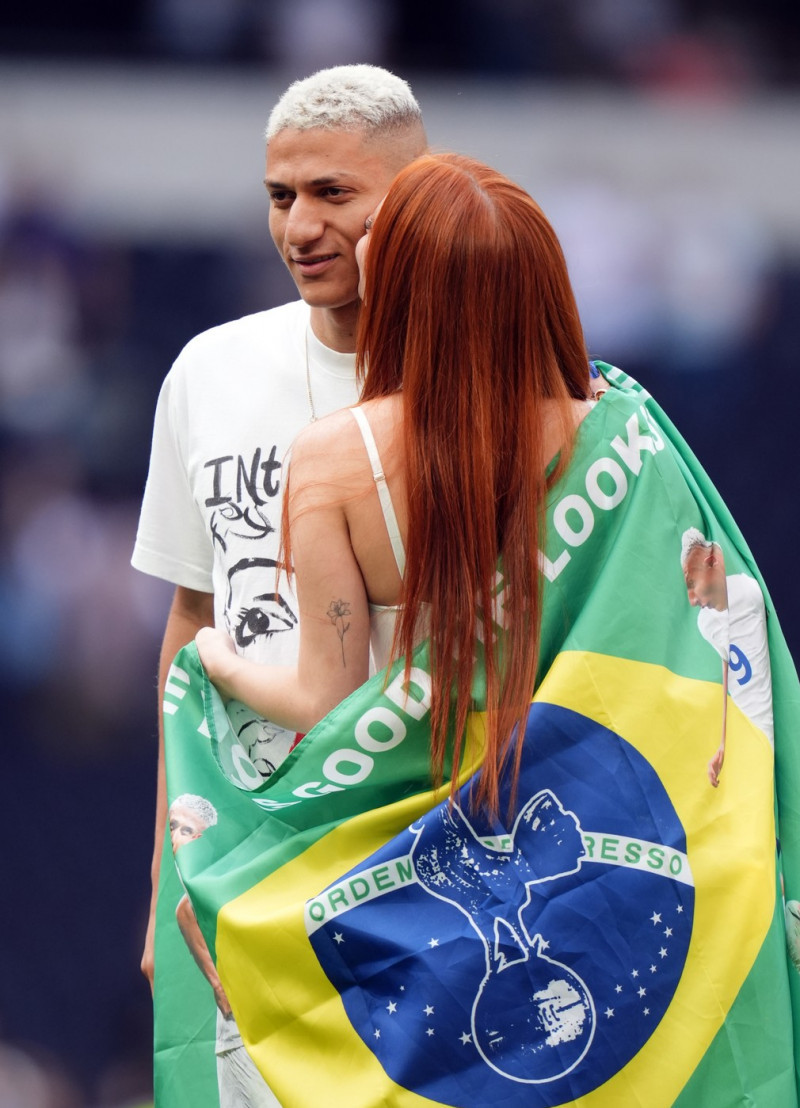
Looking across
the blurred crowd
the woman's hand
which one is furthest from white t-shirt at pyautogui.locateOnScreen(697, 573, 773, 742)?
the blurred crowd

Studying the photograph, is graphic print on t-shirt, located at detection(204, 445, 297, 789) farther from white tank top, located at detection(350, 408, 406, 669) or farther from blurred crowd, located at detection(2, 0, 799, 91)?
blurred crowd, located at detection(2, 0, 799, 91)

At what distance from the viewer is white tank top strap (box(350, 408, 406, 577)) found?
1576mm

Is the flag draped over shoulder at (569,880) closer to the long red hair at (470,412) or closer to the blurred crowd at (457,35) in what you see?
the long red hair at (470,412)

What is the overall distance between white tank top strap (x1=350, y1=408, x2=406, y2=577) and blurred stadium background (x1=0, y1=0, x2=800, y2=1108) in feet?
10.3

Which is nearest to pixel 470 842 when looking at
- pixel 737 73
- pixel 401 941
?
pixel 401 941

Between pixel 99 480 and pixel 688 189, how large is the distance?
3.04 m

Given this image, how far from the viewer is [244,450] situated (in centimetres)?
206

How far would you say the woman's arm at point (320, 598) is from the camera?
1.58m

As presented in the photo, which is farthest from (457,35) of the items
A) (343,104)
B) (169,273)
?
(343,104)

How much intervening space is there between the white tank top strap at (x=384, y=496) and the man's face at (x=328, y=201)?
44cm

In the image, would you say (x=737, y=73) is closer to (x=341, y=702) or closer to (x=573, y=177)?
(x=573, y=177)

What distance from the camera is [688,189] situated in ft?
21.8

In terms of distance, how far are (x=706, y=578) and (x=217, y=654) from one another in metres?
0.57

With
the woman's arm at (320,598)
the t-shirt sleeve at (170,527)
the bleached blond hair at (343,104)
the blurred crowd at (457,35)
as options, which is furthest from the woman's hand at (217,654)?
the blurred crowd at (457,35)
